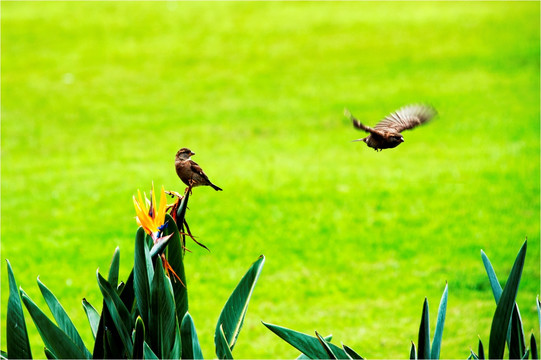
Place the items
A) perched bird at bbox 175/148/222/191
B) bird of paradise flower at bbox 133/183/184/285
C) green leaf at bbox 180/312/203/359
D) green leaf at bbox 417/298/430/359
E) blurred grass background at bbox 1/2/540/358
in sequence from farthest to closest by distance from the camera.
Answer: blurred grass background at bbox 1/2/540/358
green leaf at bbox 417/298/430/359
green leaf at bbox 180/312/203/359
bird of paradise flower at bbox 133/183/184/285
perched bird at bbox 175/148/222/191

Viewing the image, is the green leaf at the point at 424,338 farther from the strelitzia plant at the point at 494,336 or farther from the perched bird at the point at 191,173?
the perched bird at the point at 191,173

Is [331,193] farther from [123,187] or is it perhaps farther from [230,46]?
[230,46]

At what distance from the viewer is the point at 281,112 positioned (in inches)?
466

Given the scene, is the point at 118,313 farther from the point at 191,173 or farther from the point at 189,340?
the point at 191,173

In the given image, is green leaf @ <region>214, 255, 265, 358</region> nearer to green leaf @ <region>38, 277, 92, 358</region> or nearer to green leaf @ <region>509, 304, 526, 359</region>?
green leaf @ <region>38, 277, 92, 358</region>

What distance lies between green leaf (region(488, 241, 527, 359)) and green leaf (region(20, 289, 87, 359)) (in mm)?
1389

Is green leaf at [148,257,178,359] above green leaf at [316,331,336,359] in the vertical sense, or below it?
above

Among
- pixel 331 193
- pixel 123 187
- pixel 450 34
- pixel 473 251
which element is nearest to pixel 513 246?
pixel 473 251

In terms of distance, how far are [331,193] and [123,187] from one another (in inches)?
106

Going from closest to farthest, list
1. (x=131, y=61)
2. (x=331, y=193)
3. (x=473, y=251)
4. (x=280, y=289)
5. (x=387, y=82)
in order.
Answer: (x=280, y=289), (x=473, y=251), (x=331, y=193), (x=387, y=82), (x=131, y=61)

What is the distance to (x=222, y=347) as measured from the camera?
2.28m

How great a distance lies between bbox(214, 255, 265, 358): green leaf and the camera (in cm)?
240

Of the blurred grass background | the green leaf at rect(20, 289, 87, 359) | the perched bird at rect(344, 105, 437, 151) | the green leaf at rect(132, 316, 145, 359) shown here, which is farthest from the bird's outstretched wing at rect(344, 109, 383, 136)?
the blurred grass background

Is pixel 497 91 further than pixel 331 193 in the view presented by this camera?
Yes
